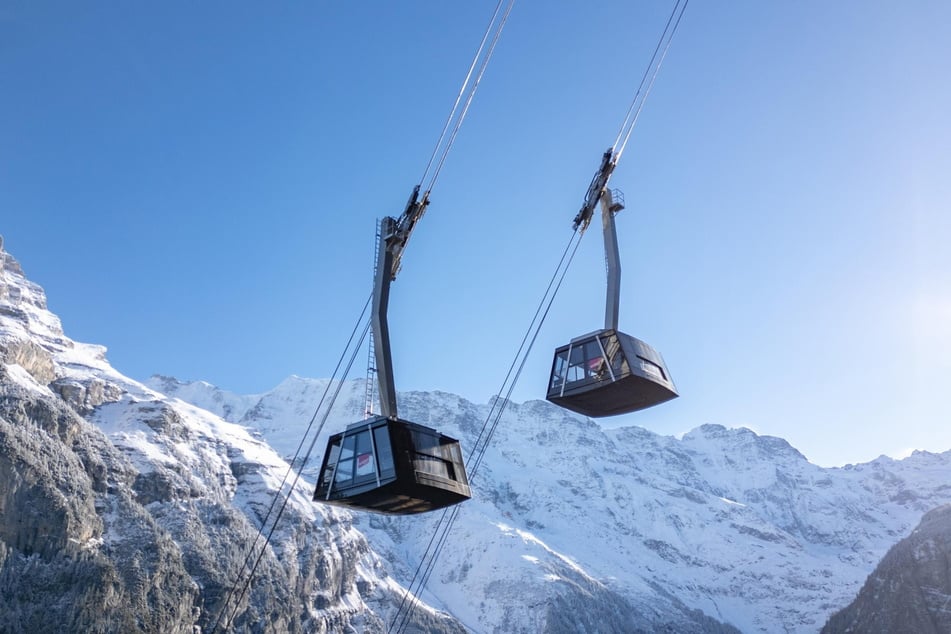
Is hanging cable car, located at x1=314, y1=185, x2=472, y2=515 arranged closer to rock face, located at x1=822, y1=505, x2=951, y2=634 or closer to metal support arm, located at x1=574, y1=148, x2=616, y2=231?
metal support arm, located at x1=574, y1=148, x2=616, y2=231

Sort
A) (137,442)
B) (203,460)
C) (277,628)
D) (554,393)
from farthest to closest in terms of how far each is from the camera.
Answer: (203,460) → (137,442) → (277,628) → (554,393)

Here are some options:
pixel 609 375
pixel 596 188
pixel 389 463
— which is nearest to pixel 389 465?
pixel 389 463

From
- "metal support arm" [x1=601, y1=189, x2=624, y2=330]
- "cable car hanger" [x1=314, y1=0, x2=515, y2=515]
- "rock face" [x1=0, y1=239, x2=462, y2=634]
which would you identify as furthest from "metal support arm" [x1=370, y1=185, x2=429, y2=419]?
Result: "rock face" [x1=0, y1=239, x2=462, y2=634]

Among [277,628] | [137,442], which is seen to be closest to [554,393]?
[277,628]

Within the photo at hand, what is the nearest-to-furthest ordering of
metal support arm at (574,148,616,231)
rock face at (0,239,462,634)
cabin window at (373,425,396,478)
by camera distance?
cabin window at (373,425,396,478)
metal support arm at (574,148,616,231)
rock face at (0,239,462,634)

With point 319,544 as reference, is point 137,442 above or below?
above

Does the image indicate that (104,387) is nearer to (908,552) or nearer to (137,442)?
(137,442)
